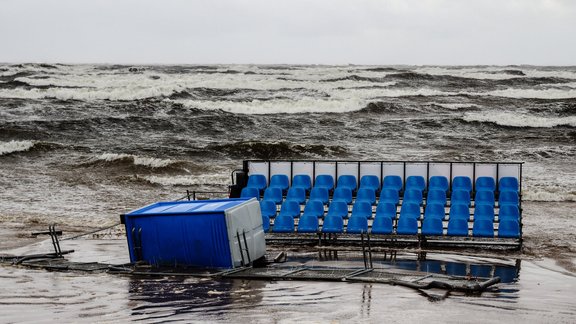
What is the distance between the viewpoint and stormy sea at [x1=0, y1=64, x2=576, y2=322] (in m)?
12.7

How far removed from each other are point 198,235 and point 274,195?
6.06 m

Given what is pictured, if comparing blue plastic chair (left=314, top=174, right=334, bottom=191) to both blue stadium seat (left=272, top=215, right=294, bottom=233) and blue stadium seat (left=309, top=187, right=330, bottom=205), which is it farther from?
blue stadium seat (left=272, top=215, right=294, bottom=233)

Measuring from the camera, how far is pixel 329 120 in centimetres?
5656

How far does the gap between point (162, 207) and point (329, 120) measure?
40.3m

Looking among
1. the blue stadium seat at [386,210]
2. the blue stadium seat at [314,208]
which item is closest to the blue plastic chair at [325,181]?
the blue stadium seat at [314,208]

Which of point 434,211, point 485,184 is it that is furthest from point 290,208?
point 485,184

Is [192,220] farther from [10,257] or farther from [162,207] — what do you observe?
[10,257]

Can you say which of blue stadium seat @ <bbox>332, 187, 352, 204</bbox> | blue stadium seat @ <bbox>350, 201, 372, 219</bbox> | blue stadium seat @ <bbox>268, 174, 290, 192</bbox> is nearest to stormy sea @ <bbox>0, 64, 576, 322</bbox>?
blue stadium seat @ <bbox>350, 201, 372, 219</bbox>

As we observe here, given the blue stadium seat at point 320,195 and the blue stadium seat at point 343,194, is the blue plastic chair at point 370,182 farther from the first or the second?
the blue stadium seat at point 320,195

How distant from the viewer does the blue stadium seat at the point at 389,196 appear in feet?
67.2

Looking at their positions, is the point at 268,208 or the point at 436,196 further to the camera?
the point at 268,208

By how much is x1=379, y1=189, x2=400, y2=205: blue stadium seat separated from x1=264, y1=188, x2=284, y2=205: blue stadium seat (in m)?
2.75

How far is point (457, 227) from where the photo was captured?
62.8 ft

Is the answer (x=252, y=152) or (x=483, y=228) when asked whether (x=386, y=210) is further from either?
(x=252, y=152)
